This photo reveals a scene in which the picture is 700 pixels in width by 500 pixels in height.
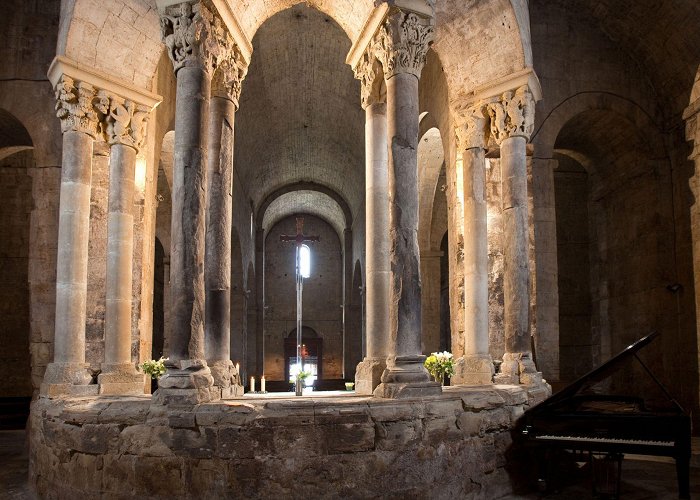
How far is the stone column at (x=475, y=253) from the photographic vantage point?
10.8m

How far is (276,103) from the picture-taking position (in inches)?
776

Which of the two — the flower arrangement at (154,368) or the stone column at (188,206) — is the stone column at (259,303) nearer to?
the flower arrangement at (154,368)

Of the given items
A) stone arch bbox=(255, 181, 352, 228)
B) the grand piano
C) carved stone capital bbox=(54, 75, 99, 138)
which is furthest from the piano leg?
stone arch bbox=(255, 181, 352, 228)

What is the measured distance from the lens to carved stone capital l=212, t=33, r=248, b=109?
929 centimetres

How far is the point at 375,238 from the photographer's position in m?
9.88

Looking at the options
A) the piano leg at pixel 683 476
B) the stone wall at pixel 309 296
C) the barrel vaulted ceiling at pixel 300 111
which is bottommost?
the piano leg at pixel 683 476

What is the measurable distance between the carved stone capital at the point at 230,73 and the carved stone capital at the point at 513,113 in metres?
4.17

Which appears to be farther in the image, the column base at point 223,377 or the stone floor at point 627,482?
the column base at point 223,377

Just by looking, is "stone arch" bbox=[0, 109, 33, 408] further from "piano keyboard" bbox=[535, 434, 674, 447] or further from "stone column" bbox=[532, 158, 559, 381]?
"piano keyboard" bbox=[535, 434, 674, 447]

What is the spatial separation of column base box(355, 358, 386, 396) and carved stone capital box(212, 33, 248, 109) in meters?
4.28

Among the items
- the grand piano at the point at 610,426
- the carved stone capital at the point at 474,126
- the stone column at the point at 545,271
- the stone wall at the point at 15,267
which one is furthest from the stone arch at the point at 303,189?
the grand piano at the point at 610,426

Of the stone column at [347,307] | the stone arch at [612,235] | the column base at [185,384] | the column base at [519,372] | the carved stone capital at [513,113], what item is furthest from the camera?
the stone column at [347,307]

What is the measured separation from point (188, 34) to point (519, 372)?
681 cm

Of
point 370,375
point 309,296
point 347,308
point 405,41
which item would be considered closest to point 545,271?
point 370,375
